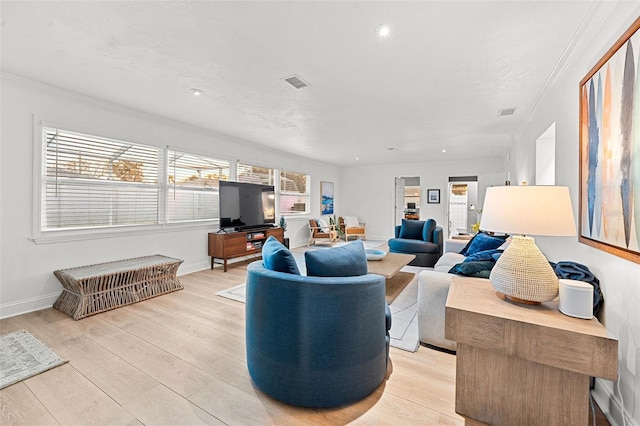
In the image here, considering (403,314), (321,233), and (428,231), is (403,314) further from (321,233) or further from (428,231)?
(321,233)

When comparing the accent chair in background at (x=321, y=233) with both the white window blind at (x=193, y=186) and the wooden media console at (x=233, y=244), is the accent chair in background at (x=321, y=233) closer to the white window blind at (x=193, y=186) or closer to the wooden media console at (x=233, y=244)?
the wooden media console at (x=233, y=244)

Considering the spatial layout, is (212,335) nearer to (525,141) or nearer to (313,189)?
(525,141)

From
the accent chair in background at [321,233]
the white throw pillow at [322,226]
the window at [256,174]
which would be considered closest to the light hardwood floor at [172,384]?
the window at [256,174]

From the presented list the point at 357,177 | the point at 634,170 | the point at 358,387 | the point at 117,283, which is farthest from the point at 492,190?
the point at 357,177

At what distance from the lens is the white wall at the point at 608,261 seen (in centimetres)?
139

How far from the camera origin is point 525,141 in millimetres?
4188

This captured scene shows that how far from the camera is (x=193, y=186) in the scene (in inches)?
187

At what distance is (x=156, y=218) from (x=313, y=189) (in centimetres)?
467

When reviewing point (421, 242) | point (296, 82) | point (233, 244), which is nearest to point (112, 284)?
point (233, 244)

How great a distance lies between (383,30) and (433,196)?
22.5 ft

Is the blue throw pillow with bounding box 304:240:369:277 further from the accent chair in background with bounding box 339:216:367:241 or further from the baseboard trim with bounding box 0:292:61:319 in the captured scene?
the accent chair in background with bounding box 339:216:367:241

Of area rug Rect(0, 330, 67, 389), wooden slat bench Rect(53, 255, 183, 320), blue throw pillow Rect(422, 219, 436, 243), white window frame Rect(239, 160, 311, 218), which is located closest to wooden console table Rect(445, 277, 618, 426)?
area rug Rect(0, 330, 67, 389)

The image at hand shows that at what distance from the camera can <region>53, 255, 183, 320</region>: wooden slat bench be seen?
289 centimetres

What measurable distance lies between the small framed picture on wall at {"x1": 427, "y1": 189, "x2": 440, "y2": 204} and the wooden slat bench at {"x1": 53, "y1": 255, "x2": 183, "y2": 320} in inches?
274
